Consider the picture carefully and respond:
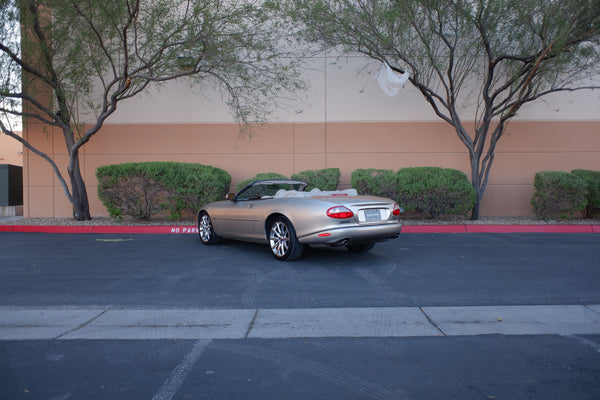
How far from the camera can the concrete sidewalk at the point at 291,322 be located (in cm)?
377

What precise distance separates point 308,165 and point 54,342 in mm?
10711

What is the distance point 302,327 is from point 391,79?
29.7ft

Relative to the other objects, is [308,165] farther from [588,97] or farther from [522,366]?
[522,366]

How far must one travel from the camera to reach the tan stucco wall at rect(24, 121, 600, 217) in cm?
1351

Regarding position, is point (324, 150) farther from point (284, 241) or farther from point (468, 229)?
point (284, 241)

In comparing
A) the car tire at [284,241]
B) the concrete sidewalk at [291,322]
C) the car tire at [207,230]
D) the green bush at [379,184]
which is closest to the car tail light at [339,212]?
the car tire at [284,241]

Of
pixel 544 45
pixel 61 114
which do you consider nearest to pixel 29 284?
pixel 61 114

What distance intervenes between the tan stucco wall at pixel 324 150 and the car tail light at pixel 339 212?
7.39 metres

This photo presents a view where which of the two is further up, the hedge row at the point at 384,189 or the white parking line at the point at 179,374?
the hedge row at the point at 384,189

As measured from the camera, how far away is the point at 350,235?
6.27 meters

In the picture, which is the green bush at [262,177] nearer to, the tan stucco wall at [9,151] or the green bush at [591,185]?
the green bush at [591,185]

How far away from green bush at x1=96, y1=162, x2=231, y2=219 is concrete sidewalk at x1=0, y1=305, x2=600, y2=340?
7.31 meters

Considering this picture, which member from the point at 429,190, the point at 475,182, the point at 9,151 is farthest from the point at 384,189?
the point at 9,151

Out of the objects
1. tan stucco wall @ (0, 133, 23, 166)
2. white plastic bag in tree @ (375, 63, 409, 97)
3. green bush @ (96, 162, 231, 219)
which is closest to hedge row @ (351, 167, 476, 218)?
white plastic bag in tree @ (375, 63, 409, 97)
